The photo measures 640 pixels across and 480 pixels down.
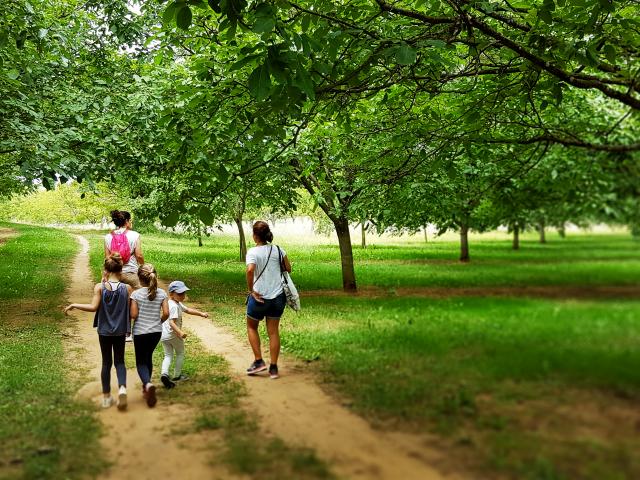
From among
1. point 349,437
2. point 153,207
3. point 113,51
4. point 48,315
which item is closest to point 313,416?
Result: point 349,437

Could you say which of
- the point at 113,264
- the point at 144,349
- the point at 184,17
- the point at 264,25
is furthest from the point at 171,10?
the point at 144,349

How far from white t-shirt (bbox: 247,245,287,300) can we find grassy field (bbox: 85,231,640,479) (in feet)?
13.2

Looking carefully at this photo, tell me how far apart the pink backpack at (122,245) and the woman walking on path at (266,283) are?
3.73m

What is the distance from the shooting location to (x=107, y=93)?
530 inches

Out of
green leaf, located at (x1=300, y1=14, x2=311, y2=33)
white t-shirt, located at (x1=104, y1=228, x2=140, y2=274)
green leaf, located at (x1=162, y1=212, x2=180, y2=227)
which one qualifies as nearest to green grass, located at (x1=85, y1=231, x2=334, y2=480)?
white t-shirt, located at (x1=104, y1=228, x2=140, y2=274)

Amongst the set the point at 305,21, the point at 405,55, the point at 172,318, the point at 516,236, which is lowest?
the point at 172,318

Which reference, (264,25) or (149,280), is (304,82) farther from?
(149,280)

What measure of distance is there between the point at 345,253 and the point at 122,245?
6196 mm

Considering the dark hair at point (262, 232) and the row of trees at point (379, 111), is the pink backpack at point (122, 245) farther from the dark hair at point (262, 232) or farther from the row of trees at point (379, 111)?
the dark hair at point (262, 232)

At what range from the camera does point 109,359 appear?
710 centimetres

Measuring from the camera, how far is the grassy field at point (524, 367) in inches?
86.9

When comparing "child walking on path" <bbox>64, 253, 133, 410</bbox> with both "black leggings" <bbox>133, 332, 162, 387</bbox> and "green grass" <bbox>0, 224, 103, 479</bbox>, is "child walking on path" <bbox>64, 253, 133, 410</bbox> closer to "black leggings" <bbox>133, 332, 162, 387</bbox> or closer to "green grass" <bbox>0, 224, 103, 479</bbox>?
"black leggings" <bbox>133, 332, 162, 387</bbox>

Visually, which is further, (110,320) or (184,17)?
(110,320)

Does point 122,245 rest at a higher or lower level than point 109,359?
higher
